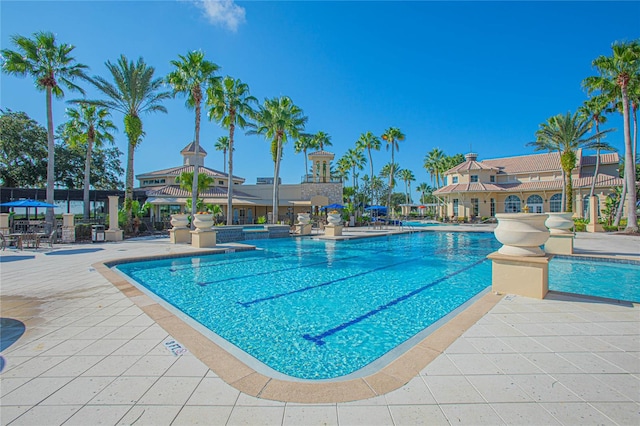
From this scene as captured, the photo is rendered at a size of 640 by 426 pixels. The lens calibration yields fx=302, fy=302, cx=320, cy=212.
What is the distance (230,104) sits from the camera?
23.4 metres

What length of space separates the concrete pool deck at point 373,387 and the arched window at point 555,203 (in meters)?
38.4

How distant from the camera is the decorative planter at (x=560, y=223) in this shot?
37.1 feet

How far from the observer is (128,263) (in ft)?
35.0

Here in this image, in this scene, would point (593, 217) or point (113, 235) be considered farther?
point (593, 217)

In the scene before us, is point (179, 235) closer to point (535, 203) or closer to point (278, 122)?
point (278, 122)

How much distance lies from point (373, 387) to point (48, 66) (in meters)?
25.2

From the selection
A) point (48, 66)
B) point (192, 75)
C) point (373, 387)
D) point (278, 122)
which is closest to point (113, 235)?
point (48, 66)

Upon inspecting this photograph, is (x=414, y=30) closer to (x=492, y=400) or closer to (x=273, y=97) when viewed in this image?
(x=273, y=97)

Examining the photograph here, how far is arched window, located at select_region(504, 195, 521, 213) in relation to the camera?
125 feet

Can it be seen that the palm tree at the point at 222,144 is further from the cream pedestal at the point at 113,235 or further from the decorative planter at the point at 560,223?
the decorative planter at the point at 560,223

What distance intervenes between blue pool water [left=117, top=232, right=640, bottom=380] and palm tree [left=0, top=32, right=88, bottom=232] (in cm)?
1396

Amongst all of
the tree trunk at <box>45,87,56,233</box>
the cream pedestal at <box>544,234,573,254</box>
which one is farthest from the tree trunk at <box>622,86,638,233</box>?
the tree trunk at <box>45,87,56,233</box>

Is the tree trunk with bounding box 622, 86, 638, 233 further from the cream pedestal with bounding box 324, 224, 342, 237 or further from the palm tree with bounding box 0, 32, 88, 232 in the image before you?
the palm tree with bounding box 0, 32, 88, 232

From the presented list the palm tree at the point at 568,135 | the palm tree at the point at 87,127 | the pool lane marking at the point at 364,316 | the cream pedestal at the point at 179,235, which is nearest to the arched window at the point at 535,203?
the palm tree at the point at 568,135
